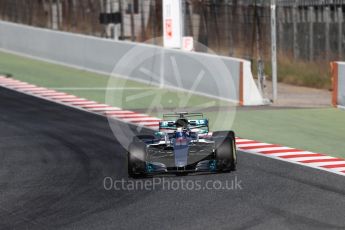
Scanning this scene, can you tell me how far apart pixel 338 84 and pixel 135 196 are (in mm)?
13048

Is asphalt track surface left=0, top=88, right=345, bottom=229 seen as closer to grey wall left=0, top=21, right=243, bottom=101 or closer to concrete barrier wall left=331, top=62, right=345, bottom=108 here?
concrete barrier wall left=331, top=62, right=345, bottom=108

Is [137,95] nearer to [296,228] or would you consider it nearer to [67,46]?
[67,46]

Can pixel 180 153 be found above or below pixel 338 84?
below

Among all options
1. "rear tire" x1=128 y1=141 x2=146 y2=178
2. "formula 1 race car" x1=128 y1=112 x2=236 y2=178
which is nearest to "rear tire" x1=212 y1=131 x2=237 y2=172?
"formula 1 race car" x1=128 y1=112 x2=236 y2=178

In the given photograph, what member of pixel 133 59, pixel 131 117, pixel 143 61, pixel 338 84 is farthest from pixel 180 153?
pixel 133 59

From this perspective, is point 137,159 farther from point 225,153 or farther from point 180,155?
point 225,153

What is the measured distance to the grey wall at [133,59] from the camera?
2959cm

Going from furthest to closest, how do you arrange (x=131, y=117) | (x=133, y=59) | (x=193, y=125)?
(x=133, y=59), (x=131, y=117), (x=193, y=125)

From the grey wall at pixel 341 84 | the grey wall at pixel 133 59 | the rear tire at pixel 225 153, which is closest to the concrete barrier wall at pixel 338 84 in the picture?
the grey wall at pixel 341 84

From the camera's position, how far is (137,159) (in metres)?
15.7

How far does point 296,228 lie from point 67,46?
2731cm

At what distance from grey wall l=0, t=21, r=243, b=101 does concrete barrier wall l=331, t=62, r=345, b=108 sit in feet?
9.77

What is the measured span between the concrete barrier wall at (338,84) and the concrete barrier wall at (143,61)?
2.40 m

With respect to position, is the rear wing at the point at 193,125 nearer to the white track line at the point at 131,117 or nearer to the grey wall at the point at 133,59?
the white track line at the point at 131,117
